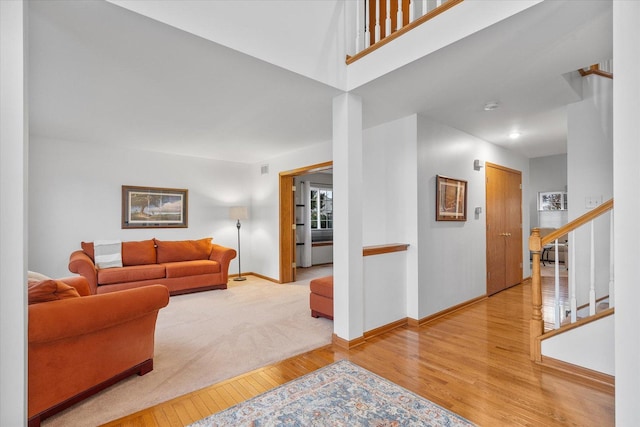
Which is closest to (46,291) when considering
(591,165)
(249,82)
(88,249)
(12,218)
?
(12,218)

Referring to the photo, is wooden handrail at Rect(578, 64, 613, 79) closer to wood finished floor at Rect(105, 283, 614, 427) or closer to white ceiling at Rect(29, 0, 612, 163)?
white ceiling at Rect(29, 0, 612, 163)

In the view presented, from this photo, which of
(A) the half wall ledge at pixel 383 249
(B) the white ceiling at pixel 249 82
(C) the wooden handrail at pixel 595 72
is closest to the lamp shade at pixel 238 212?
(B) the white ceiling at pixel 249 82

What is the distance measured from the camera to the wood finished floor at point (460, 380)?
187 centimetres

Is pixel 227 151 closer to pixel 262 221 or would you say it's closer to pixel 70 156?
pixel 262 221

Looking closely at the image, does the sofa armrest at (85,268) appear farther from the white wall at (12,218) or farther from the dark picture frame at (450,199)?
the dark picture frame at (450,199)

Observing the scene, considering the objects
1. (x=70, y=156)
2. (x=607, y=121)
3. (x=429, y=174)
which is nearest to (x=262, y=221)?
(x=70, y=156)

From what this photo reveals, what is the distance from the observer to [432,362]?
2.56 metres

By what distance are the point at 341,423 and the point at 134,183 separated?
507 cm

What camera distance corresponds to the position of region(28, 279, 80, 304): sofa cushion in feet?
5.77

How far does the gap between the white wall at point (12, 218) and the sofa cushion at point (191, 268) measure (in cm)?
342

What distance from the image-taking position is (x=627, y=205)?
1.41 meters

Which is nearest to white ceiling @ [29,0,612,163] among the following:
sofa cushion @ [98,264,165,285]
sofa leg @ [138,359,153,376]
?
sofa cushion @ [98,264,165,285]

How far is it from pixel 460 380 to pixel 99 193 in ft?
18.1

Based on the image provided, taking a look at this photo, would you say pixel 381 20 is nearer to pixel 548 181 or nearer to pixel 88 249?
pixel 88 249
